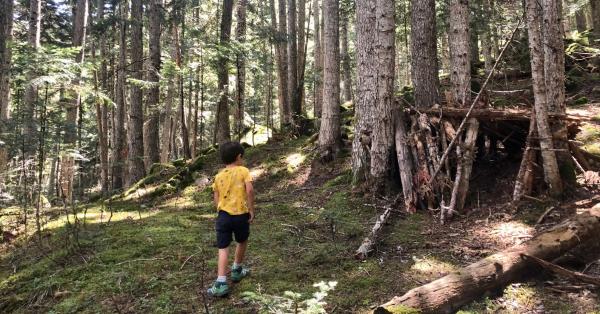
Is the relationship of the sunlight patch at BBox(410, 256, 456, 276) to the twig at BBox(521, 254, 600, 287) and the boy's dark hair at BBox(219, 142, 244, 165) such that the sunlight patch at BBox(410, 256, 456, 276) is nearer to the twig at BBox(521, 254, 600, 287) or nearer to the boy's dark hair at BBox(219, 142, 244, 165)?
the twig at BBox(521, 254, 600, 287)

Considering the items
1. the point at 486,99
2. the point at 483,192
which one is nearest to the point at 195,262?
the point at 483,192

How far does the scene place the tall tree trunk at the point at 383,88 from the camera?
325 inches

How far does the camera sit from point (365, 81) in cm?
859

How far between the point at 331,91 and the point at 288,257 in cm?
674

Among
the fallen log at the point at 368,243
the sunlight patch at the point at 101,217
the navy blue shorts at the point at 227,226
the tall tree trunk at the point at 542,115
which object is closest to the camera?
the navy blue shorts at the point at 227,226

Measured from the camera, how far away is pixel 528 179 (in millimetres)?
6832

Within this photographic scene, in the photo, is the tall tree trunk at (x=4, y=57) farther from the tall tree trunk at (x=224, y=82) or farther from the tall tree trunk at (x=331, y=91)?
the tall tree trunk at (x=331, y=91)

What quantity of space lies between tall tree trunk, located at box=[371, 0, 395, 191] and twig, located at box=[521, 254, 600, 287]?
12.5 ft

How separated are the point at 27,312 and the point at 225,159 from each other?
2.78m

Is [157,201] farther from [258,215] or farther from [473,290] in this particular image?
[473,290]

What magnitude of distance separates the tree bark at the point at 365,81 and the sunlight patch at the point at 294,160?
11.9 ft

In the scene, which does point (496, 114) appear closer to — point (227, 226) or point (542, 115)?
point (542, 115)

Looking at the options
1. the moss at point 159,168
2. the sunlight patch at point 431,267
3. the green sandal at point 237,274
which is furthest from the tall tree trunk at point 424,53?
the moss at point 159,168

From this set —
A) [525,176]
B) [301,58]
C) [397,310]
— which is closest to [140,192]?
[525,176]
